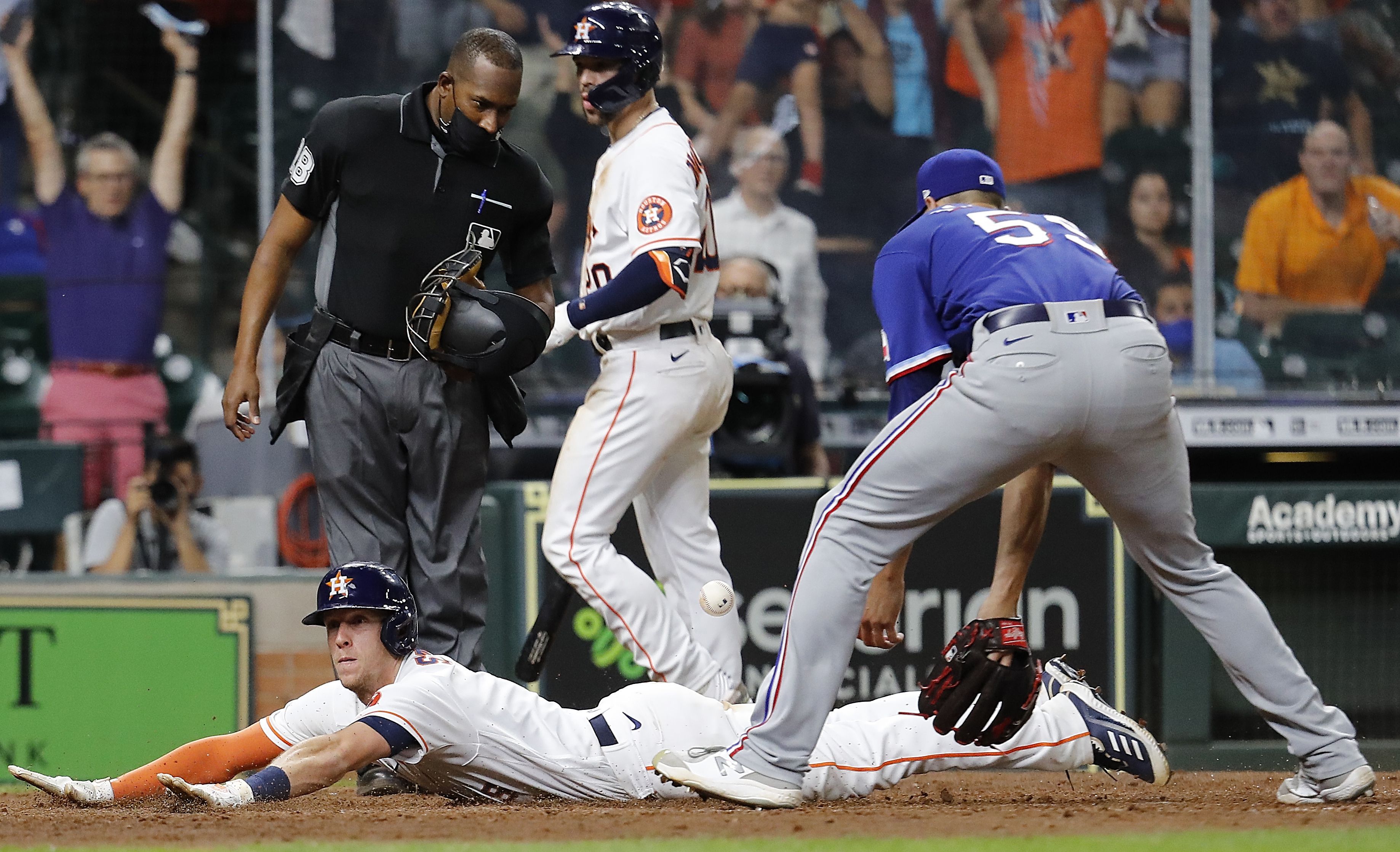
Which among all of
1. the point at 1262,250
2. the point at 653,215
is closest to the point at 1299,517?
→ the point at 1262,250

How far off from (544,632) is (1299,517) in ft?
9.35

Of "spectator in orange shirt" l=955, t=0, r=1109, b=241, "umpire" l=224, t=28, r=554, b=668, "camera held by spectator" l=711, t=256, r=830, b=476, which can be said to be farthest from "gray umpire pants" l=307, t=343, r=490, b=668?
"spectator in orange shirt" l=955, t=0, r=1109, b=241

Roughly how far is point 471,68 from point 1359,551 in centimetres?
379

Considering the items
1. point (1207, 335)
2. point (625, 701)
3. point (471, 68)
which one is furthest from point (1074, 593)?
point (471, 68)

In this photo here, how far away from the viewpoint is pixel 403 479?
4.75m

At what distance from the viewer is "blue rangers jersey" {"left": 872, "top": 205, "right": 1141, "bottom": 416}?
12.5ft

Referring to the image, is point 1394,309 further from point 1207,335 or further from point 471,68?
point 471,68

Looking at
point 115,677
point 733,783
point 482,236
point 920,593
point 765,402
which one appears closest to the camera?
Answer: point 733,783

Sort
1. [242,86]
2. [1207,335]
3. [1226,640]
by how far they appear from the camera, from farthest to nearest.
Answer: [242,86] < [1207,335] < [1226,640]

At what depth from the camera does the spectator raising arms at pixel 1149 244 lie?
770 centimetres

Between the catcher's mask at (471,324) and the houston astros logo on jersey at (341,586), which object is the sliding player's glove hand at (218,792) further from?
the catcher's mask at (471,324)

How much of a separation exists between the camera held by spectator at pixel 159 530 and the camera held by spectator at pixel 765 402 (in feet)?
7.36

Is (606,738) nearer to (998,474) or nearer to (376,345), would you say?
(998,474)

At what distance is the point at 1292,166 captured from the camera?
7809mm
